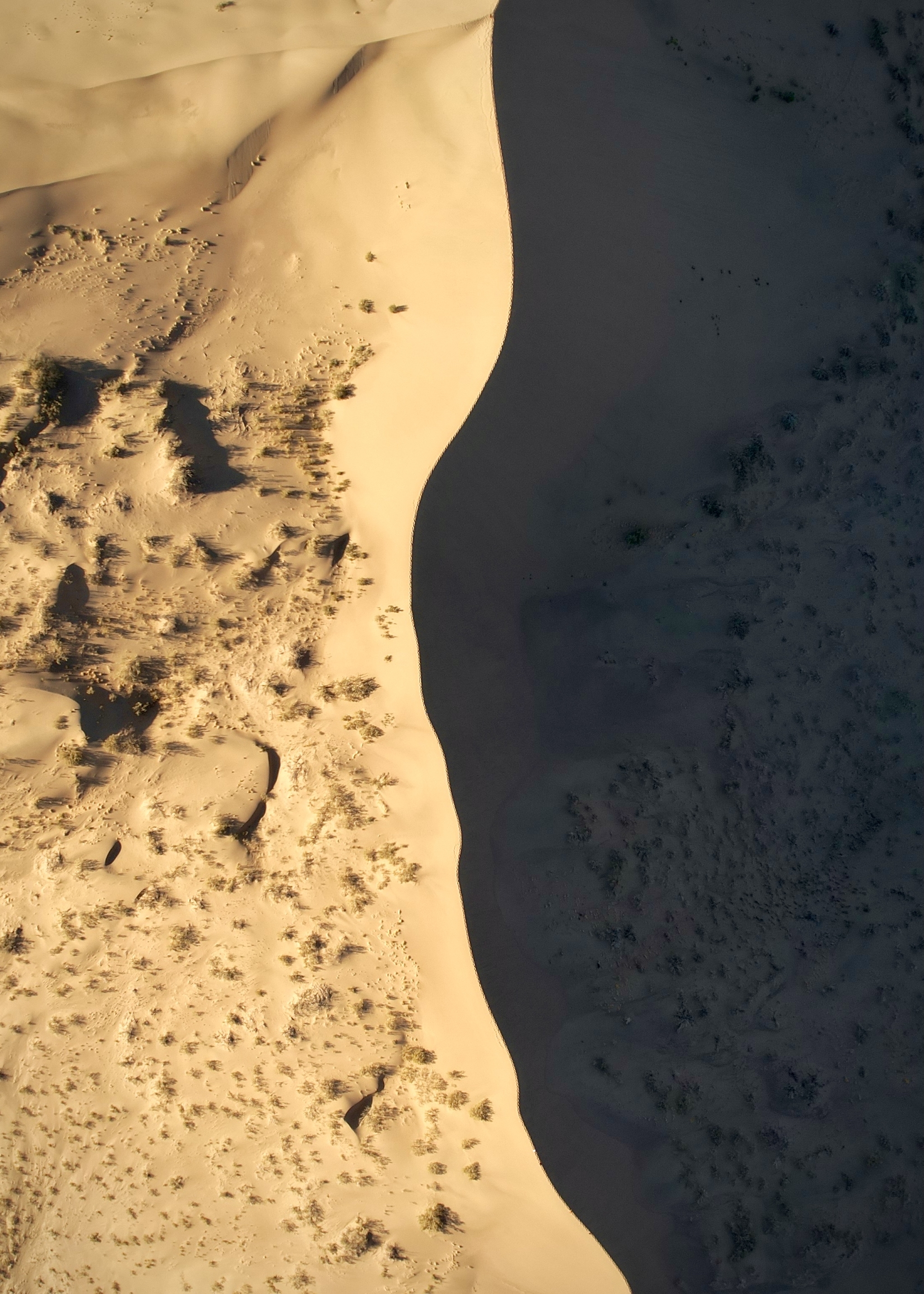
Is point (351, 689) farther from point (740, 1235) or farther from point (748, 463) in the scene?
point (740, 1235)

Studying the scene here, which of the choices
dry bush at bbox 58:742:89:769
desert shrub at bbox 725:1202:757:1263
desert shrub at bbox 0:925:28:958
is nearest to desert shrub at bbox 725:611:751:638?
desert shrub at bbox 725:1202:757:1263

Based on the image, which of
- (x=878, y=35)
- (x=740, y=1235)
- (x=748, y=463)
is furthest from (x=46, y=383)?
(x=740, y=1235)

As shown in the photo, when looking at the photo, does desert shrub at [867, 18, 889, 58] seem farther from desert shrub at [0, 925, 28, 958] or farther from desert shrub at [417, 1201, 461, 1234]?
desert shrub at [0, 925, 28, 958]

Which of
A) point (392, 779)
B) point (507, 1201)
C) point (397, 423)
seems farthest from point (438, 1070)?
point (397, 423)

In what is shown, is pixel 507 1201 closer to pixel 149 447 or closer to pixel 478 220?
pixel 149 447

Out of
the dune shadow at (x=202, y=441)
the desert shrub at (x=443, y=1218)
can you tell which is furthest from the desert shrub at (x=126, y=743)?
the desert shrub at (x=443, y=1218)

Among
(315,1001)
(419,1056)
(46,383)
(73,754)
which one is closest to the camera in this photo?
(419,1056)
